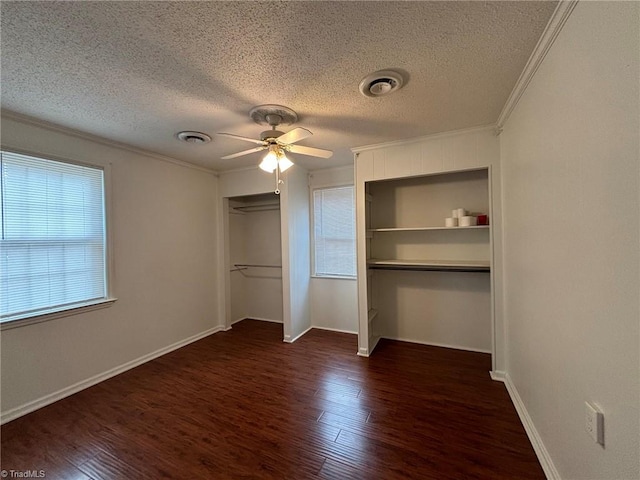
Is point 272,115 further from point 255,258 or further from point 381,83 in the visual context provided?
point 255,258

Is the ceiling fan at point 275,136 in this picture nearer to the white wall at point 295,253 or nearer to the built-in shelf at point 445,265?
the white wall at point 295,253

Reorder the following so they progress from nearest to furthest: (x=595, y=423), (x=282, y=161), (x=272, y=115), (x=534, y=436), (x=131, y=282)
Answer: (x=595, y=423) → (x=534, y=436) → (x=272, y=115) → (x=282, y=161) → (x=131, y=282)

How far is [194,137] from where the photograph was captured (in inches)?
102

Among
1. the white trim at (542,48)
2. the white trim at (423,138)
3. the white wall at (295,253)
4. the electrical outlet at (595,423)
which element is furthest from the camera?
the white wall at (295,253)

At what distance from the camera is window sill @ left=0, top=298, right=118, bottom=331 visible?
81.1 inches

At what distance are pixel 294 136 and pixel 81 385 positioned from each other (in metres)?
3.05

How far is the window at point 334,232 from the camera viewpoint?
379 centimetres

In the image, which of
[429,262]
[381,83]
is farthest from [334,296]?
[381,83]

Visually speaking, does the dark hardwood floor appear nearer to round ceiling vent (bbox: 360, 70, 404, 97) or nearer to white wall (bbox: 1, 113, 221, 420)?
white wall (bbox: 1, 113, 221, 420)

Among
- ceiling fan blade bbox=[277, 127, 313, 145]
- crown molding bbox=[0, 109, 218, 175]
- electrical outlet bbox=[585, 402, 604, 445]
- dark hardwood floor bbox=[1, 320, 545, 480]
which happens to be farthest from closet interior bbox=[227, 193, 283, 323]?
electrical outlet bbox=[585, 402, 604, 445]

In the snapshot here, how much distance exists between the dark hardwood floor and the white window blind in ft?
3.07

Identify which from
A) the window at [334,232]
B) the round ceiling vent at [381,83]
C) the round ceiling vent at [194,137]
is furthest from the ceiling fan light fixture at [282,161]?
the window at [334,232]

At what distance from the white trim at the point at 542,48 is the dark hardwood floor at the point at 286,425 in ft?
7.74

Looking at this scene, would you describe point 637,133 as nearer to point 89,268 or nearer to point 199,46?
point 199,46
